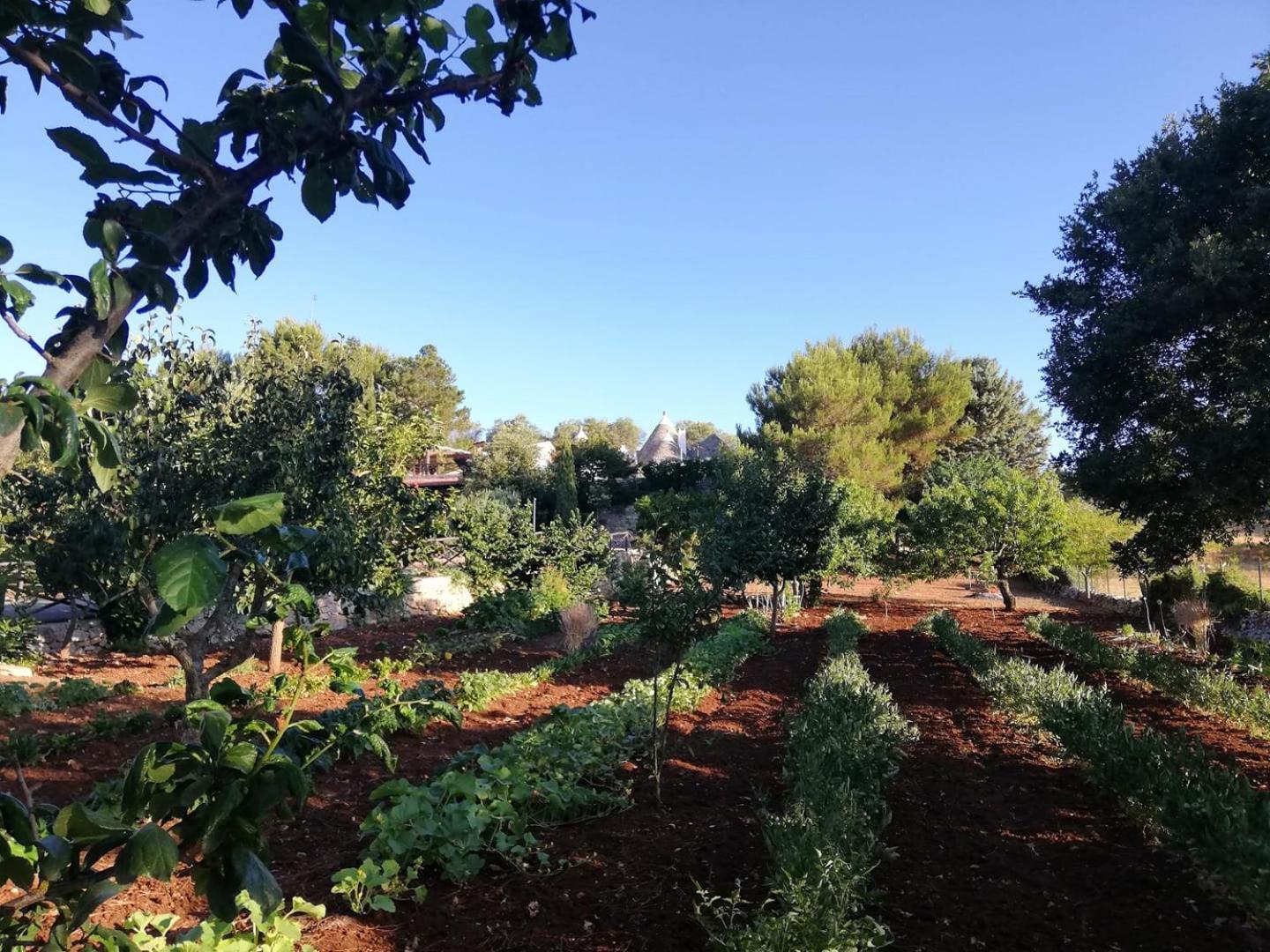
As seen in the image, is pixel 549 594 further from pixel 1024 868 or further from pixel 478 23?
pixel 478 23

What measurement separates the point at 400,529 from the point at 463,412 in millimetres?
40919

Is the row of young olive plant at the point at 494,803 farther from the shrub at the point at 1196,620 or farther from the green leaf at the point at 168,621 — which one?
the shrub at the point at 1196,620

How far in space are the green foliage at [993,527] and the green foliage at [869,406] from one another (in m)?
8.95

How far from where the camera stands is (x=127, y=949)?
6.07ft

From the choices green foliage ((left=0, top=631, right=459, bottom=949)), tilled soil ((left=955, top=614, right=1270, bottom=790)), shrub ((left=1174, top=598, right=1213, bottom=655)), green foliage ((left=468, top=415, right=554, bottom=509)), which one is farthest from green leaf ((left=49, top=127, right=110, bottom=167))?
green foliage ((left=468, top=415, right=554, bottom=509))

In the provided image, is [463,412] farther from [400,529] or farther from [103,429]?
[103,429]

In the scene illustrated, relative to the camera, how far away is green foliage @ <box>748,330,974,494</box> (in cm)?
3112

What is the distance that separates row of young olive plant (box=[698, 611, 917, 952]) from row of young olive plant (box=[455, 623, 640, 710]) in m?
2.16

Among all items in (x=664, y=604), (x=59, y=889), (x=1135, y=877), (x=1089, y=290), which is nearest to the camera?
(x=59, y=889)

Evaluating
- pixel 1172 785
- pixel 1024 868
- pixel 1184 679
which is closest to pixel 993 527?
pixel 1184 679

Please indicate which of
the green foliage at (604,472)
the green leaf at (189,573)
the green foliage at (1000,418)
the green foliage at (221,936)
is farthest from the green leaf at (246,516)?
the green foliage at (1000,418)

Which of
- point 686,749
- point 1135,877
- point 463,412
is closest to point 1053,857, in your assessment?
point 1135,877

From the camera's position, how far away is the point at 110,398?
3.31 feet

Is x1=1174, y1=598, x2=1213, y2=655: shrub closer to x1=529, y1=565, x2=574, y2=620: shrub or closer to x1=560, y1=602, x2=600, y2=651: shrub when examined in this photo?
x1=560, y1=602, x2=600, y2=651: shrub
